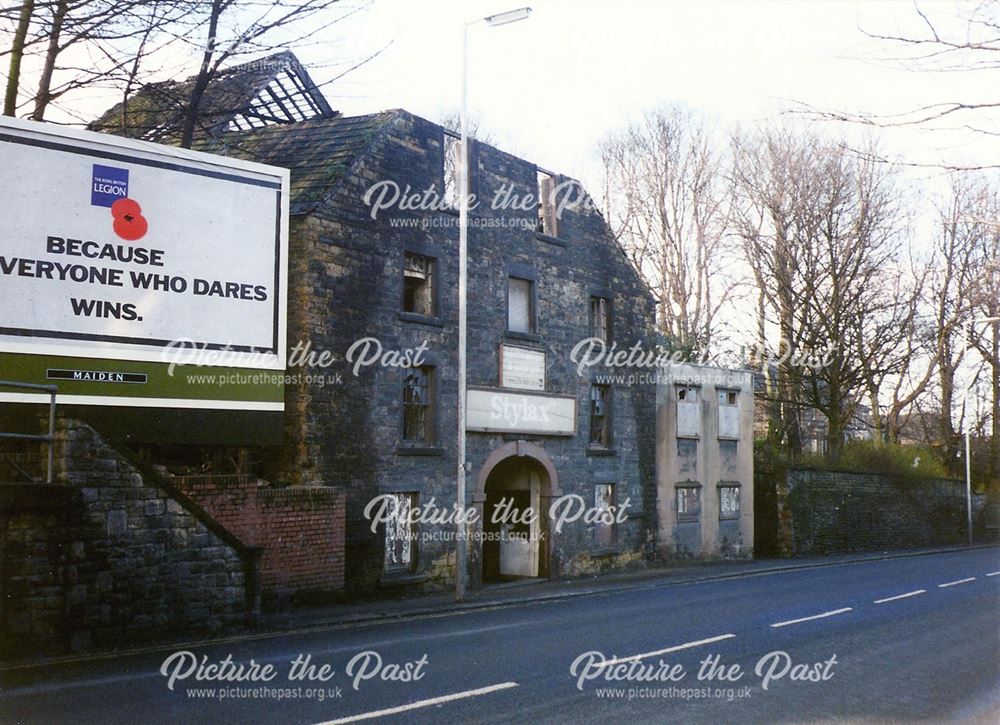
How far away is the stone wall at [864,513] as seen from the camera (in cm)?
3731

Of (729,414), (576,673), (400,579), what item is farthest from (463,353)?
(729,414)

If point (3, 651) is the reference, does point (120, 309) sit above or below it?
above

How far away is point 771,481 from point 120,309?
88.4ft

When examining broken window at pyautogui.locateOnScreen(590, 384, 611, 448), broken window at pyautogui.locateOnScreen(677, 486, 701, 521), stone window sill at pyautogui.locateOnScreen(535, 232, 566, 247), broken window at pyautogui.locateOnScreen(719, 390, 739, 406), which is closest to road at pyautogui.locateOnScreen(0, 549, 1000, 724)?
broken window at pyautogui.locateOnScreen(590, 384, 611, 448)

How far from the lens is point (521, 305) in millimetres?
26625

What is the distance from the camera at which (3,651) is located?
12.5 m

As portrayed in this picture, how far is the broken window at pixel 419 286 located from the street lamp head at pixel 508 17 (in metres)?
5.42

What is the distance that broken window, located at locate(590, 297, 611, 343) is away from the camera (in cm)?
2927

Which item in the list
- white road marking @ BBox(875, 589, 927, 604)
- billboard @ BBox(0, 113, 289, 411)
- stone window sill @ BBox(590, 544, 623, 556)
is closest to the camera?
billboard @ BBox(0, 113, 289, 411)

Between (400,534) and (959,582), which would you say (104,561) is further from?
(959,582)

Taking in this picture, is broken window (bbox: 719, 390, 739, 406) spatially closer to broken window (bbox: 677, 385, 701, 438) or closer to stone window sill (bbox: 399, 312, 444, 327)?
broken window (bbox: 677, 385, 701, 438)

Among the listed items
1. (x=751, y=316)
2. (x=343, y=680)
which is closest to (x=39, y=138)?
(x=343, y=680)

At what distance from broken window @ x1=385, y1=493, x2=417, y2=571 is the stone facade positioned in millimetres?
212

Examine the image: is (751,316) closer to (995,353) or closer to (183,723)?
(995,353)
